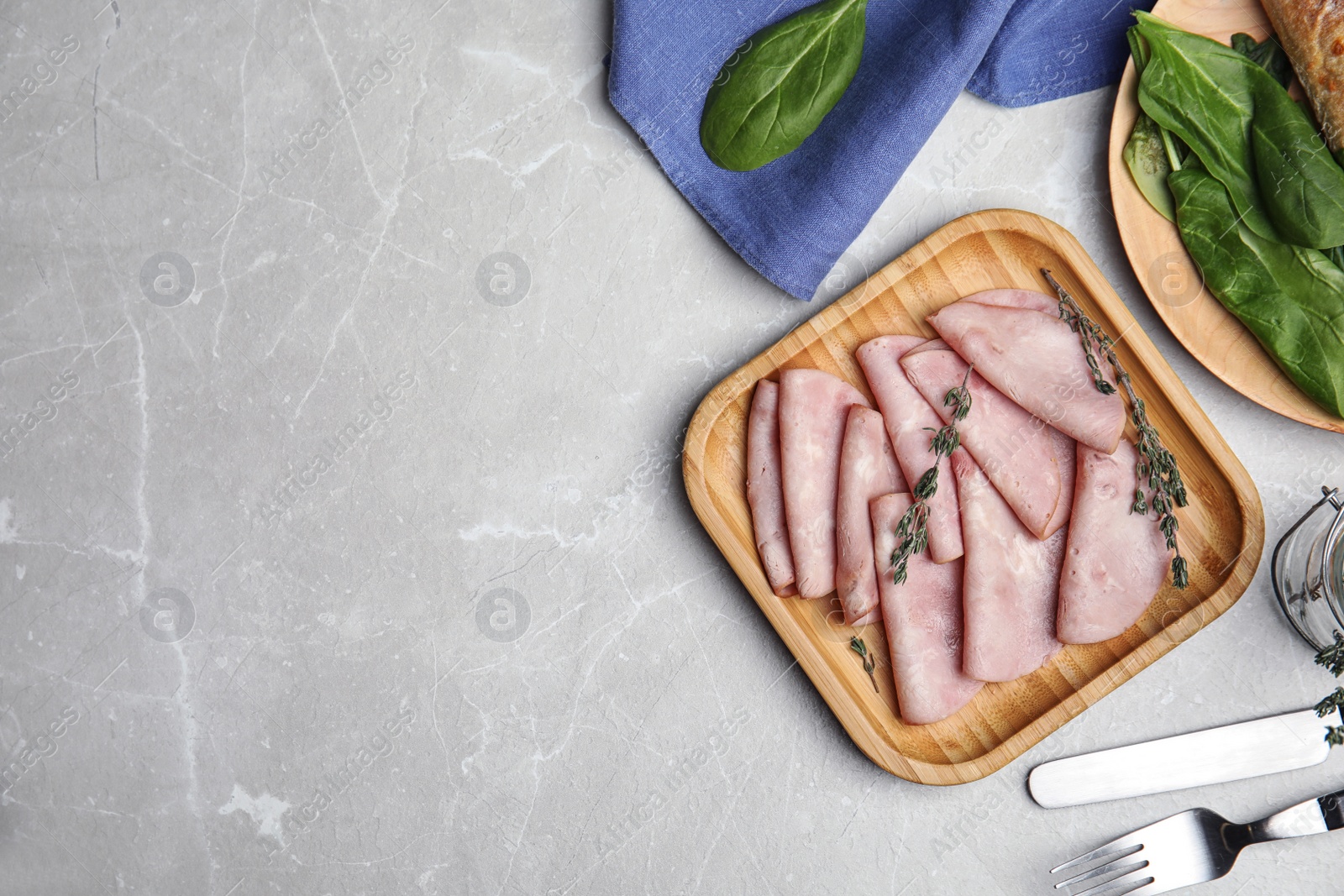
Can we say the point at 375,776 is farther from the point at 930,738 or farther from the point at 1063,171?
the point at 1063,171

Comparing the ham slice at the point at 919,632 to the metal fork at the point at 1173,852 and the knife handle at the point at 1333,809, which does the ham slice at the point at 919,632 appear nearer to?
the metal fork at the point at 1173,852

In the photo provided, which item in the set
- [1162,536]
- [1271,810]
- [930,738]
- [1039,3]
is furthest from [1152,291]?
[1271,810]

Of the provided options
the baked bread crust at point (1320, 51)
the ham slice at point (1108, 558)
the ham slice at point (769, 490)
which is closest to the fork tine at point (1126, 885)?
the ham slice at point (1108, 558)

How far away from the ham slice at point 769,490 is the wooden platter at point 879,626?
0.07 ft

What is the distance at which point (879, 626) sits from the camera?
125 cm

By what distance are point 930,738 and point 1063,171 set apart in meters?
0.95

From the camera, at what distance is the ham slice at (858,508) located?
1180 mm

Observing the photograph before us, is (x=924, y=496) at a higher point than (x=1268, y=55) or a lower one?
lower

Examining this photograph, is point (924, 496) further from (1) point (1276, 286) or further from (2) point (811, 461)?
(1) point (1276, 286)

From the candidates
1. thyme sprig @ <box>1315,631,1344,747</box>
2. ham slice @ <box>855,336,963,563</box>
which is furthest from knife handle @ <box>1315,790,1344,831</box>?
ham slice @ <box>855,336,963,563</box>

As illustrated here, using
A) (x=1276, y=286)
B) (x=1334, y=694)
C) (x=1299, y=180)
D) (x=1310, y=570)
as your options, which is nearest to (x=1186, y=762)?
(x=1334, y=694)

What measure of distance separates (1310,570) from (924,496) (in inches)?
24.6

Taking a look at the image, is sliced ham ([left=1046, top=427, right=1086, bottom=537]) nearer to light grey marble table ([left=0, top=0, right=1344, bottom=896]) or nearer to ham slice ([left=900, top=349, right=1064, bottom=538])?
ham slice ([left=900, top=349, right=1064, bottom=538])

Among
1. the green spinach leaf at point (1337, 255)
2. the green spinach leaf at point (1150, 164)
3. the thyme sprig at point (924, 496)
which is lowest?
the green spinach leaf at point (1337, 255)
